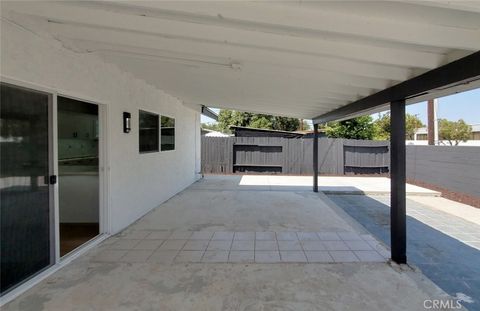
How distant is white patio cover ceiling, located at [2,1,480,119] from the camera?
200cm

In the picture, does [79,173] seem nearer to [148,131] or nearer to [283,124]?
[148,131]

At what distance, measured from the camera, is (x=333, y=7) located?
194 centimetres

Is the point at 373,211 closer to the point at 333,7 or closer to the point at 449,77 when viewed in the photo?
the point at 449,77

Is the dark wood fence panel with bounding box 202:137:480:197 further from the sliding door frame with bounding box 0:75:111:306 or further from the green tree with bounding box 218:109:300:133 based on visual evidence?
the green tree with bounding box 218:109:300:133

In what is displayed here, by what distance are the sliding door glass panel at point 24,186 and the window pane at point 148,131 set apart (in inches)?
97.4

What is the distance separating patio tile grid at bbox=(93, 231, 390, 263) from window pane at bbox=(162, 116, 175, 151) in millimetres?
2892

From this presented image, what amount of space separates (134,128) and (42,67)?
2.23 m

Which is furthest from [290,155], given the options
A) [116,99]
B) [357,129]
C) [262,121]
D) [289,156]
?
[262,121]

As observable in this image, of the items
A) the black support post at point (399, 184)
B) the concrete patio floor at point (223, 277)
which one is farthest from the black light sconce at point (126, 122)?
the black support post at point (399, 184)

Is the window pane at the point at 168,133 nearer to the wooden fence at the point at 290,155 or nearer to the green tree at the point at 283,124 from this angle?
the wooden fence at the point at 290,155

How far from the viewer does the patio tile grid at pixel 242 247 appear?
3.59 meters

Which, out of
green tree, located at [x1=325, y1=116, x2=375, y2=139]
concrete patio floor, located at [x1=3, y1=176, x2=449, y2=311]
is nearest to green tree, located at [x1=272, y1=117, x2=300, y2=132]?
green tree, located at [x1=325, y1=116, x2=375, y2=139]

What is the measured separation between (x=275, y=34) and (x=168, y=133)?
209 inches

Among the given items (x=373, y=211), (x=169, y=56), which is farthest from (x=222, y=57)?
(x=373, y=211)
